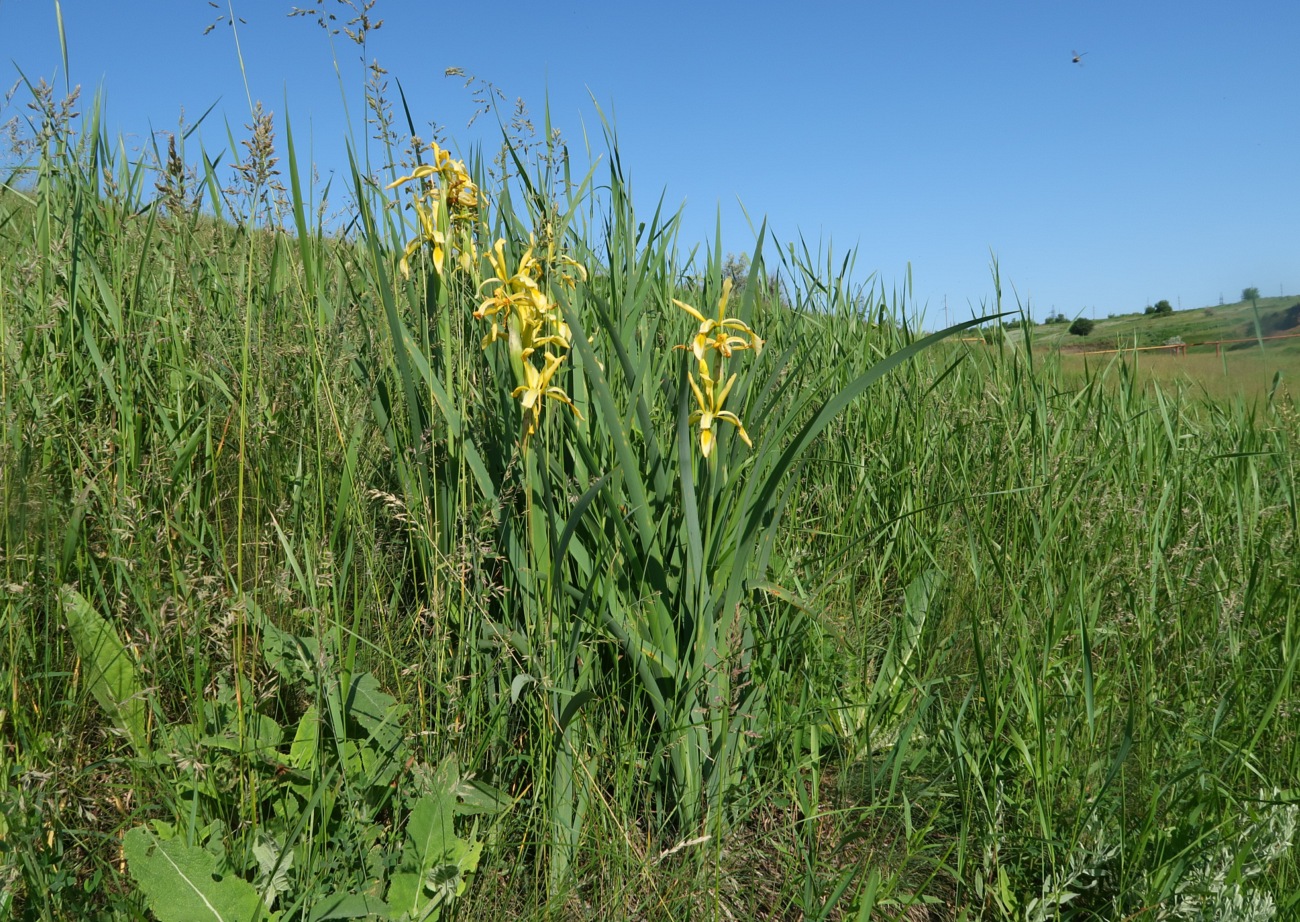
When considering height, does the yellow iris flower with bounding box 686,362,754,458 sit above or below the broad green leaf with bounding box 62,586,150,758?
above

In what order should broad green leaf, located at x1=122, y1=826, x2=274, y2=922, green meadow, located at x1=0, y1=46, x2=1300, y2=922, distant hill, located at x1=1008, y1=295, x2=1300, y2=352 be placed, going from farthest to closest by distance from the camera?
distant hill, located at x1=1008, y1=295, x2=1300, y2=352, green meadow, located at x1=0, y1=46, x2=1300, y2=922, broad green leaf, located at x1=122, y1=826, x2=274, y2=922

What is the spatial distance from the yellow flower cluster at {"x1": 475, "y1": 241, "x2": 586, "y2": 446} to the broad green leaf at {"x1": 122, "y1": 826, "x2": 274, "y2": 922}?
2.56ft

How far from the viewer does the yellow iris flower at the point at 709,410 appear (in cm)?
149

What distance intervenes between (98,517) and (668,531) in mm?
1113

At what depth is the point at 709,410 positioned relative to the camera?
1527 millimetres

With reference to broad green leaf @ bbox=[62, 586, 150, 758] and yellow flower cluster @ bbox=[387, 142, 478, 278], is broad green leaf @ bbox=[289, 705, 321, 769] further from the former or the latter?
yellow flower cluster @ bbox=[387, 142, 478, 278]

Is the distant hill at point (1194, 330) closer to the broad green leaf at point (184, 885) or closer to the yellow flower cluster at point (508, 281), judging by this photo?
the yellow flower cluster at point (508, 281)

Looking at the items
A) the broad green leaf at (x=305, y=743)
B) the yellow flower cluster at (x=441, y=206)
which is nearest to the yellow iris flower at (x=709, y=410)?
the yellow flower cluster at (x=441, y=206)

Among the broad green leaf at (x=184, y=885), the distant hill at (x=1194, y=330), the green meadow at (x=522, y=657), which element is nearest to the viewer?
the broad green leaf at (x=184, y=885)

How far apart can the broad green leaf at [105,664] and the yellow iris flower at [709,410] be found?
106cm

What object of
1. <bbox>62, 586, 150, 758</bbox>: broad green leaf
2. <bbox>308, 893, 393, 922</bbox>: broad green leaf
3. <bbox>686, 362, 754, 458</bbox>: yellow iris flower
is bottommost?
<bbox>308, 893, 393, 922</bbox>: broad green leaf

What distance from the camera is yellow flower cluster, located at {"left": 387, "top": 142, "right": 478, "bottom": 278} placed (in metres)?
1.56

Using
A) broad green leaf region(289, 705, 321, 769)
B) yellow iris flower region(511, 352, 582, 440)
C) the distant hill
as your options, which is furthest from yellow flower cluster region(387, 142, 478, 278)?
the distant hill

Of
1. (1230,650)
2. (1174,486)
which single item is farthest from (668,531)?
(1174,486)
